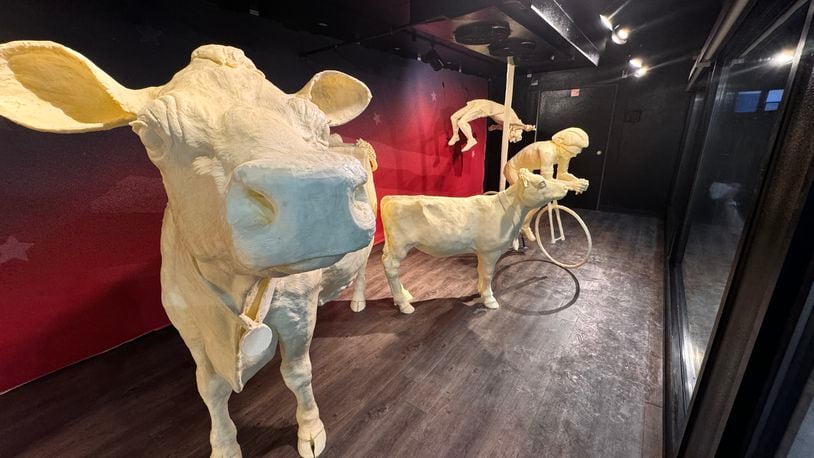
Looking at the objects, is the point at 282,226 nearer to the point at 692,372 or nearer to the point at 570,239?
the point at 692,372

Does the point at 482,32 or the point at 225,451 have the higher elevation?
the point at 482,32

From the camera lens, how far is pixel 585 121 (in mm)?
5840

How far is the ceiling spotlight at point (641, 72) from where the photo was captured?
527 cm

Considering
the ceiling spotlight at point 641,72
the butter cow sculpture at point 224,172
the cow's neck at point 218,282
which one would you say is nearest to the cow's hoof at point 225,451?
the butter cow sculpture at point 224,172

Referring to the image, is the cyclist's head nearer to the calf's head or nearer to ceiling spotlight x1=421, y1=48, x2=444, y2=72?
the calf's head

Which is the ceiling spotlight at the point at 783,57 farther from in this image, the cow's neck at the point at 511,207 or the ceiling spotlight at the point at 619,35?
the ceiling spotlight at the point at 619,35

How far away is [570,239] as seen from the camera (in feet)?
13.8

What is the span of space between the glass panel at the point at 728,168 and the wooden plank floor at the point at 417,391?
394 mm

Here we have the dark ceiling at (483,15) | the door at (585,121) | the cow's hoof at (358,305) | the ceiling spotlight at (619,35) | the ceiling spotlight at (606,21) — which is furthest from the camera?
the door at (585,121)

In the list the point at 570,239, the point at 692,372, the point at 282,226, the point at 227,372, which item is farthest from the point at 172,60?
the point at 570,239

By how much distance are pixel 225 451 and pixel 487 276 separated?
6.43ft

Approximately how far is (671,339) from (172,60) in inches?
145

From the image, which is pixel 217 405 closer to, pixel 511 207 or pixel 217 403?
pixel 217 403

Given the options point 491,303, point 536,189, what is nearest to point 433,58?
point 536,189
